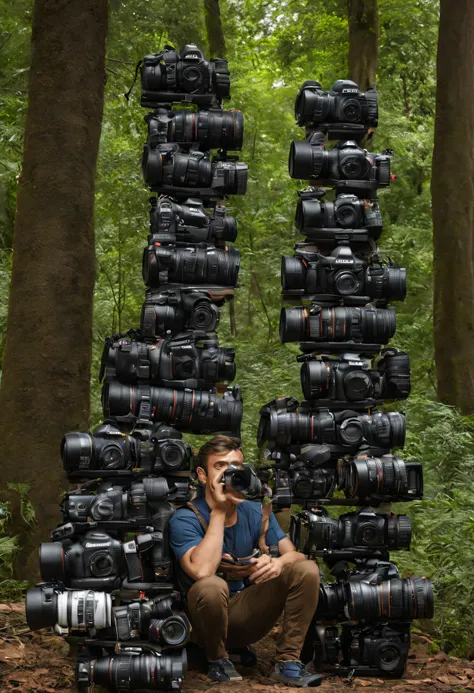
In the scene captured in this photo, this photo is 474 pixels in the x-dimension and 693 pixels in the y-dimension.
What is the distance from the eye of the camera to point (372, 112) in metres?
5.91

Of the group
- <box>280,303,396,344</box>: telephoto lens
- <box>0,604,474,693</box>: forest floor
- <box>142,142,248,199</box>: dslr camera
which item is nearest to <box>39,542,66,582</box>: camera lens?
<box>0,604,474,693</box>: forest floor

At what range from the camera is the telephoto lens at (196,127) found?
5.74 m

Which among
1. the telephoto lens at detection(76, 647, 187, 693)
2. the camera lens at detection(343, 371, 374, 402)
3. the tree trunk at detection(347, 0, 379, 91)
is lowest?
the telephoto lens at detection(76, 647, 187, 693)

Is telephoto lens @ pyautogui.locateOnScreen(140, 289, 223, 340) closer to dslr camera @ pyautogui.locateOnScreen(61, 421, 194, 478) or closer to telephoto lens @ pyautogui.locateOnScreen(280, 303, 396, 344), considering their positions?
telephoto lens @ pyautogui.locateOnScreen(280, 303, 396, 344)

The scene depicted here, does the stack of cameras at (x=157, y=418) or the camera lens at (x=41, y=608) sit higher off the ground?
the stack of cameras at (x=157, y=418)

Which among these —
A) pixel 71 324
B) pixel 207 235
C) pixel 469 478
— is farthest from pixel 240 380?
pixel 207 235

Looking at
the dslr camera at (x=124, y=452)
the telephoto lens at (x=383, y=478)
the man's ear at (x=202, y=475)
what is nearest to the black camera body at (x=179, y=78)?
the dslr camera at (x=124, y=452)

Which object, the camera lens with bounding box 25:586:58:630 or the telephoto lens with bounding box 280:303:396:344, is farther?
the telephoto lens with bounding box 280:303:396:344

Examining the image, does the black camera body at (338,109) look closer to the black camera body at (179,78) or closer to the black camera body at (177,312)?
the black camera body at (179,78)

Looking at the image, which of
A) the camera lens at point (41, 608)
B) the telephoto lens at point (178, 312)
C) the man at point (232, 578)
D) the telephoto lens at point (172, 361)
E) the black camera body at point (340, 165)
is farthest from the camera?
the black camera body at point (340, 165)

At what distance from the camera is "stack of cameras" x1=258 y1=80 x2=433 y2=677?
17.8ft

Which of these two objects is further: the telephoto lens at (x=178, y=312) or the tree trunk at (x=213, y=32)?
the tree trunk at (x=213, y=32)

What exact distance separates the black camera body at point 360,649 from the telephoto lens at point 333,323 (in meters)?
1.75

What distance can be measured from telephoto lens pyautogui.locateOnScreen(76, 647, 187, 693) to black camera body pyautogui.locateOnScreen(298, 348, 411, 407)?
1.83 metres
